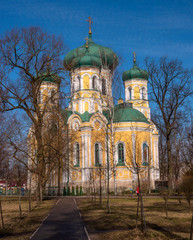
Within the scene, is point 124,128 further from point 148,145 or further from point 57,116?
point 57,116

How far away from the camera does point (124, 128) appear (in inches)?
1352

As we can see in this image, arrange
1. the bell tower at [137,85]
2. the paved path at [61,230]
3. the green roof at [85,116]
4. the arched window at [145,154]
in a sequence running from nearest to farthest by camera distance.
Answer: the paved path at [61,230] → the green roof at [85,116] → the arched window at [145,154] → the bell tower at [137,85]

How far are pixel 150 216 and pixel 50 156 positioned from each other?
12061 mm

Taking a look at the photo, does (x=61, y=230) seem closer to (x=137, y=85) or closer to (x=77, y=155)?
(x=77, y=155)

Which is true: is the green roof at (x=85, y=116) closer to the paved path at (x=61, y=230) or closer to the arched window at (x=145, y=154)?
the arched window at (x=145, y=154)

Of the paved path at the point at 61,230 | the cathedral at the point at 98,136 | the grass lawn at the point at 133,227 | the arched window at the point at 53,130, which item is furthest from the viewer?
the cathedral at the point at 98,136

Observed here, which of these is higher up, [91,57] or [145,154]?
[91,57]

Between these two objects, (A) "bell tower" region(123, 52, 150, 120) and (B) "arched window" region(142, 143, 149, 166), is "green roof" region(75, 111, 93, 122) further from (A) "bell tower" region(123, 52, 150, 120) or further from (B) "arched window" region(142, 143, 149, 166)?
(A) "bell tower" region(123, 52, 150, 120)

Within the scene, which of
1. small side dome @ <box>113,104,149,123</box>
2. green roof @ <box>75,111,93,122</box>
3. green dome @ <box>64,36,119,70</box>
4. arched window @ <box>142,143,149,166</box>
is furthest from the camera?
green dome @ <box>64,36,119,70</box>

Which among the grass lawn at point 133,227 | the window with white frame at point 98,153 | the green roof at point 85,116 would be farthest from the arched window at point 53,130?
the grass lawn at point 133,227

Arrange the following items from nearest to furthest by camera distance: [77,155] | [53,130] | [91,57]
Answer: [53,130] < [77,155] < [91,57]

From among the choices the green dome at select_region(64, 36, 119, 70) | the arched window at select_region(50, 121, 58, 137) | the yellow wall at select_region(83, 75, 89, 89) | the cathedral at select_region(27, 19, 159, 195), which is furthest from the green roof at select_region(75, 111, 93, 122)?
the arched window at select_region(50, 121, 58, 137)

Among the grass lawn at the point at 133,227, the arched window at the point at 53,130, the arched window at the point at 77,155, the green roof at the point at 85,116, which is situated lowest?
the grass lawn at the point at 133,227

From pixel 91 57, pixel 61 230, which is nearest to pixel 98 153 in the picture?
pixel 91 57
